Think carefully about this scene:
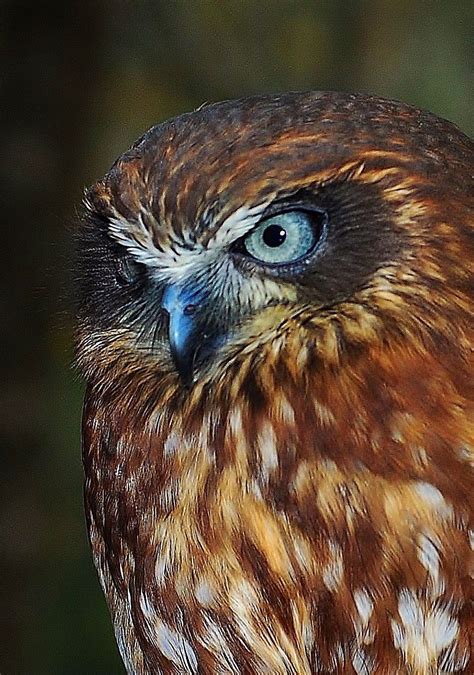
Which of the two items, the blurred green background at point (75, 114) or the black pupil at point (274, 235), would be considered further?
the blurred green background at point (75, 114)

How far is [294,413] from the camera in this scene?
1.48 metres

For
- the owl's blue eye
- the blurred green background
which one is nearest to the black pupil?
the owl's blue eye

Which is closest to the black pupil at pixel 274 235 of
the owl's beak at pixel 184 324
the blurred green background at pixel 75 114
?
the owl's beak at pixel 184 324

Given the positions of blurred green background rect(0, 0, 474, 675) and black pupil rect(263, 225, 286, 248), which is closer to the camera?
black pupil rect(263, 225, 286, 248)

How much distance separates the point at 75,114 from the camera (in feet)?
9.21

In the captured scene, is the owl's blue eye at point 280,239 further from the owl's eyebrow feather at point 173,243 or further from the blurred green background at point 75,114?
the blurred green background at point 75,114

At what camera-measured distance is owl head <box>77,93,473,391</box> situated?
4.59 feet

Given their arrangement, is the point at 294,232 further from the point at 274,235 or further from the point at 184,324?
the point at 184,324

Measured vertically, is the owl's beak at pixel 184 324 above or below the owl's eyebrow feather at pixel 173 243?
below

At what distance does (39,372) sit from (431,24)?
1829 millimetres

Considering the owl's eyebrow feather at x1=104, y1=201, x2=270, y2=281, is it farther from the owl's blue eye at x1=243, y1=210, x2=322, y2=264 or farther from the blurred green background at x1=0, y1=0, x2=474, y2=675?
the blurred green background at x1=0, y1=0, x2=474, y2=675

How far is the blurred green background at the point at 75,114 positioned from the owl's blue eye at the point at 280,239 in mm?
460

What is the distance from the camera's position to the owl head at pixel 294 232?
1398 mm

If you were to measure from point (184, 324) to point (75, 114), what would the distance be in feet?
4.83
